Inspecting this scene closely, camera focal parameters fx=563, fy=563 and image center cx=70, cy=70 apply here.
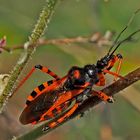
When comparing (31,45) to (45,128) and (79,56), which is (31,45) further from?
(79,56)

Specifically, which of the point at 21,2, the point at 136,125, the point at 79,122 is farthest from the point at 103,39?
the point at 21,2

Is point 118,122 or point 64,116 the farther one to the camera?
point 118,122

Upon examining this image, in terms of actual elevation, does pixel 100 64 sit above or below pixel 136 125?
below

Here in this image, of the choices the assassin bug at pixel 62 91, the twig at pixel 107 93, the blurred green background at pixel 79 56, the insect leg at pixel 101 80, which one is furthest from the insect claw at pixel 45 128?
the blurred green background at pixel 79 56

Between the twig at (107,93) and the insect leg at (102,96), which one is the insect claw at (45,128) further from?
the insect leg at (102,96)

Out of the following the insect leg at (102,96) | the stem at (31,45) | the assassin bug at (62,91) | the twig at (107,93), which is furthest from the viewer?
the assassin bug at (62,91)

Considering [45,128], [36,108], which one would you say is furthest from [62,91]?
[45,128]

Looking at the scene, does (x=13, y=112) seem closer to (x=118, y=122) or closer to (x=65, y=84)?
(x=118, y=122)
